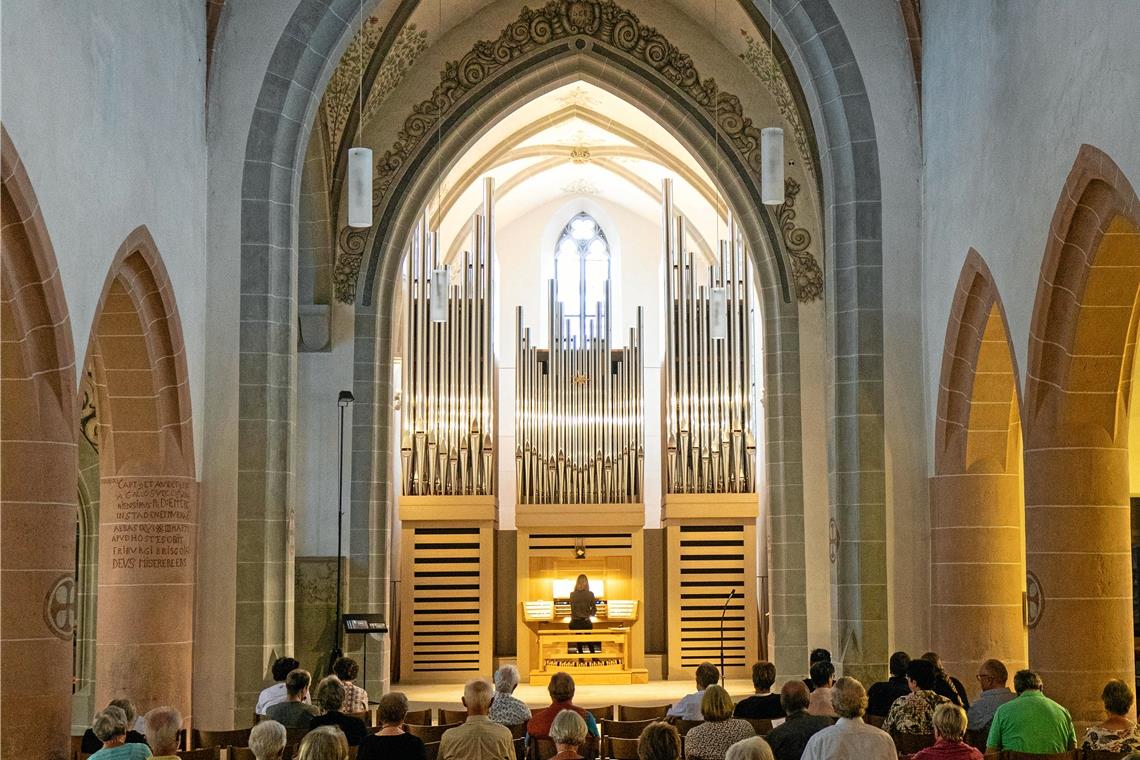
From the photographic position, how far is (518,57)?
15.7 meters

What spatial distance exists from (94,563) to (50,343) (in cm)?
691

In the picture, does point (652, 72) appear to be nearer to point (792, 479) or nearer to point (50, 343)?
point (792, 479)

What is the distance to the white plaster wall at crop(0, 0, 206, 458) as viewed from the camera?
7.61m

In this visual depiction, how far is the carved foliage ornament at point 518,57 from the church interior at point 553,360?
34mm

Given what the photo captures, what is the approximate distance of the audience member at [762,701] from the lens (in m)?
7.66

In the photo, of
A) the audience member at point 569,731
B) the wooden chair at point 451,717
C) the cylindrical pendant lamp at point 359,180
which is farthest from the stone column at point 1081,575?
the cylindrical pendant lamp at point 359,180

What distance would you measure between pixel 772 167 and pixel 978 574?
3362 millimetres

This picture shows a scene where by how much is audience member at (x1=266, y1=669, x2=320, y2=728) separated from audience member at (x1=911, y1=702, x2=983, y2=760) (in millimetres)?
3089

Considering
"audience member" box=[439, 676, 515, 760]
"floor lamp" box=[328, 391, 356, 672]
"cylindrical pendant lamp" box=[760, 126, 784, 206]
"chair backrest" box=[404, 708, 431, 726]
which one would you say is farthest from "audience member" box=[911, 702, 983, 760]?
"floor lamp" box=[328, 391, 356, 672]

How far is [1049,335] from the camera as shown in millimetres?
8930

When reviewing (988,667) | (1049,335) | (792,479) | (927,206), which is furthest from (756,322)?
(988,667)

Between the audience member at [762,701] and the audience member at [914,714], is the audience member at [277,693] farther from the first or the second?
the audience member at [914,714]

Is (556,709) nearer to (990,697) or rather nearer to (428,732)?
(428,732)

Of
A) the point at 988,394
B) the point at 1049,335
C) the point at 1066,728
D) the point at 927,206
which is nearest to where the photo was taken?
the point at 1066,728
